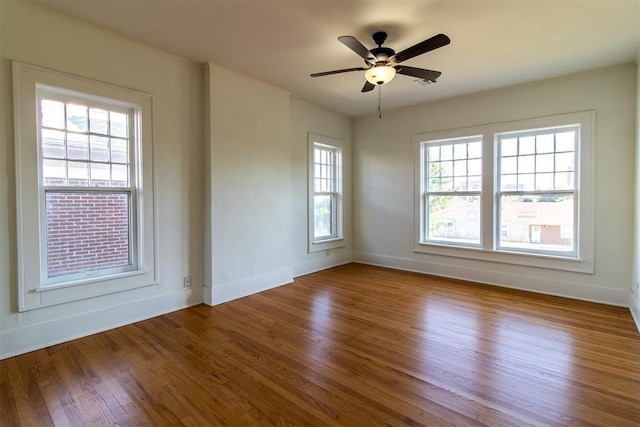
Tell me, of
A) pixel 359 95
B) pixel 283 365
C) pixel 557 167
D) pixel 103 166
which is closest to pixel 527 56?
pixel 557 167

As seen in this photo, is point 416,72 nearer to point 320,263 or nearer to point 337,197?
point 337,197

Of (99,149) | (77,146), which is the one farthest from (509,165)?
(77,146)

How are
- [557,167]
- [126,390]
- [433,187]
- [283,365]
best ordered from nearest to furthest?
1. [126,390]
2. [283,365]
3. [557,167]
4. [433,187]

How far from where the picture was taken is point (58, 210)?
9.00ft

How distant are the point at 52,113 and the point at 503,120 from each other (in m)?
5.23

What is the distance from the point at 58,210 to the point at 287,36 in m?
2.63

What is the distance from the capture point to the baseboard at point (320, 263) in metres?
5.04

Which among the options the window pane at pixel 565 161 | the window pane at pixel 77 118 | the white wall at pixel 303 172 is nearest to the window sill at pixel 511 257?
the window pane at pixel 565 161

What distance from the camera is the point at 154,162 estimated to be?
327 centimetres

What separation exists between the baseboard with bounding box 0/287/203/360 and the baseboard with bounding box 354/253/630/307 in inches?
134

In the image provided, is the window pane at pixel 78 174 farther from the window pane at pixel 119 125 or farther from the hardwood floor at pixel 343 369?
the hardwood floor at pixel 343 369

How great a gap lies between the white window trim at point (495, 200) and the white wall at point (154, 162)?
3.47m

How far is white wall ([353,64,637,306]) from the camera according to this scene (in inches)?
141

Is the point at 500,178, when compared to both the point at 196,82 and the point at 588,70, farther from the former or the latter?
the point at 196,82
